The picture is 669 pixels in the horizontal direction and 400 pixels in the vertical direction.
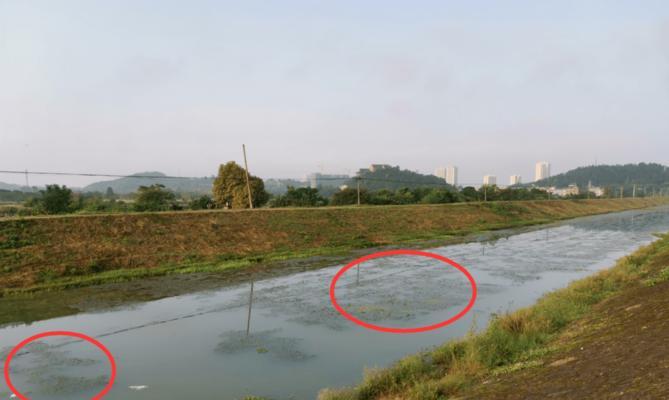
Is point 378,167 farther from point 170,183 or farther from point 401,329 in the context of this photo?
point 401,329

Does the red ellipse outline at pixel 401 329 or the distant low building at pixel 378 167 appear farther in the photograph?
the distant low building at pixel 378 167

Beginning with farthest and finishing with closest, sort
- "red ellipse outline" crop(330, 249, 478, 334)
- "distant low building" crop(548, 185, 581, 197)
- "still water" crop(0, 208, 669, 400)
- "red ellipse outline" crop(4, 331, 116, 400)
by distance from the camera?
"distant low building" crop(548, 185, 581, 197), "red ellipse outline" crop(330, 249, 478, 334), "still water" crop(0, 208, 669, 400), "red ellipse outline" crop(4, 331, 116, 400)

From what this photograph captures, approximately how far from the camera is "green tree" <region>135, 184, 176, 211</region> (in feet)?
124

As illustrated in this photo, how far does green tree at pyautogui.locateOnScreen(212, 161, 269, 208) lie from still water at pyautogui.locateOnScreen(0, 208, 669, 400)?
3112 centimetres

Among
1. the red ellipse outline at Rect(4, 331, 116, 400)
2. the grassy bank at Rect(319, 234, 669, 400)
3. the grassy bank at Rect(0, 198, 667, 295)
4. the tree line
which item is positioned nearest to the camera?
the grassy bank at Rect(319, 234, 669, 400)

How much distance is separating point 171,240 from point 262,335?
13983 mm

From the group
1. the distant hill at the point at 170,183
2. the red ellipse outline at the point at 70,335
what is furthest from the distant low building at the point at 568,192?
the red ellipse outline at the point at 70,335

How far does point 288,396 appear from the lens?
25.0 feet

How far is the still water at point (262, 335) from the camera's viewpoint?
8.20m

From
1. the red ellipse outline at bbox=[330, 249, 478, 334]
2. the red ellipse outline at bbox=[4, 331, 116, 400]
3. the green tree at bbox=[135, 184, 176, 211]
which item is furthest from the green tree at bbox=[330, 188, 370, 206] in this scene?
the red ellipse outline at bbox=[4, 331, 116, 400]

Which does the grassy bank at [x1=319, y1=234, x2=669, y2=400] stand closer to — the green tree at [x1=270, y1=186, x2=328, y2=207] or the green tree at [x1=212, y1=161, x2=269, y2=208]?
the green tree at [x1=212, y1=161, x2=269, y2=208]

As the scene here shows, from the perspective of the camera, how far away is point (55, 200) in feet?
106

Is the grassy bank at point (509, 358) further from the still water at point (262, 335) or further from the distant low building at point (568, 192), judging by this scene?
the distant low building at point (568, 192)

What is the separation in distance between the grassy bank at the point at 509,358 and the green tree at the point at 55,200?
3141 centimetres
